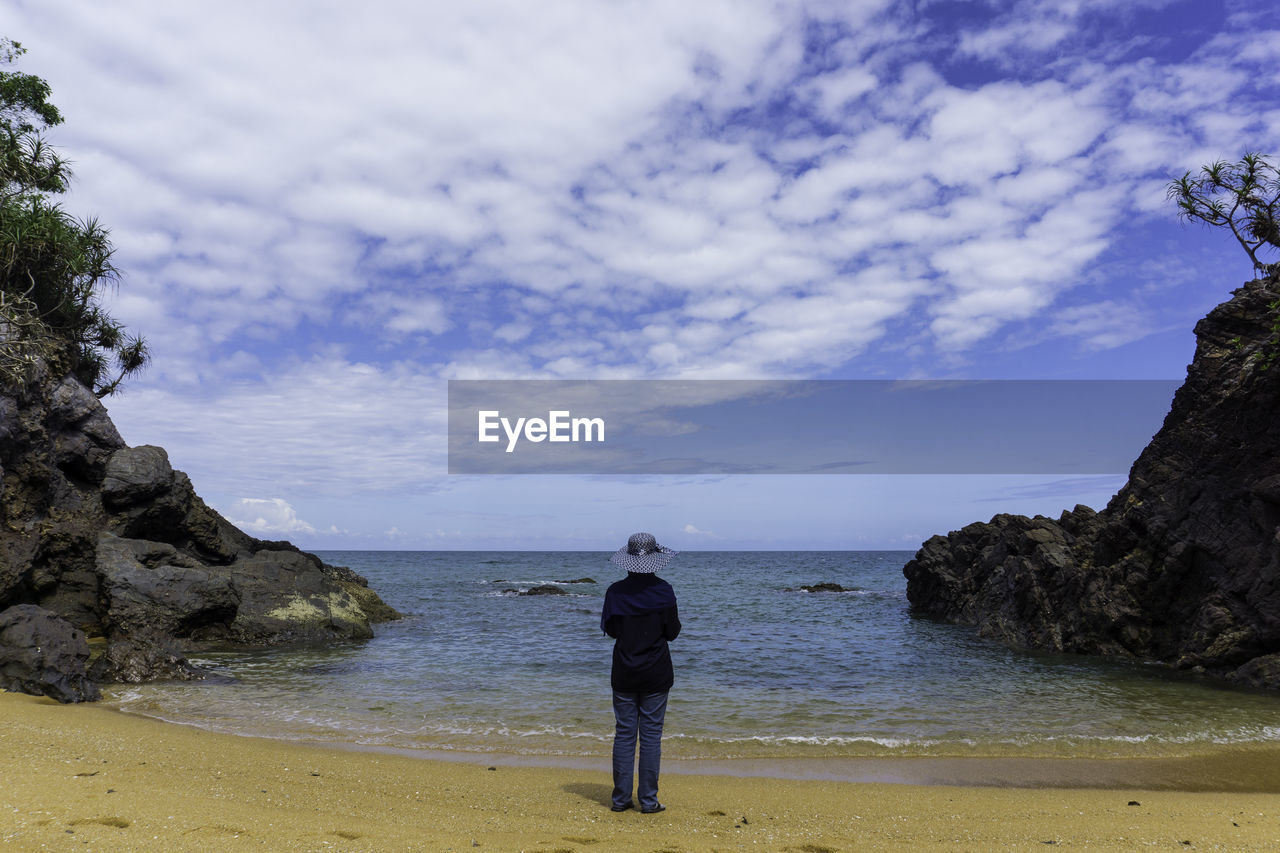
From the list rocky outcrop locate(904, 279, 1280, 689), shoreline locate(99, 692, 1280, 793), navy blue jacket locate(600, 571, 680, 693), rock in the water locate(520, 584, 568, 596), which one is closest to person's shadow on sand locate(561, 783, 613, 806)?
shoreline locate(99, 692, 1280, 793)

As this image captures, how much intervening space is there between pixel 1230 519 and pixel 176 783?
71.0 ft

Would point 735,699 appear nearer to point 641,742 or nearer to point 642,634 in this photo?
point 641,742

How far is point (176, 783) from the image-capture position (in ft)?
22.0

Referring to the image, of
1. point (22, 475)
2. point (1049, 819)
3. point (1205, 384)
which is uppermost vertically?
point (1205, 384)

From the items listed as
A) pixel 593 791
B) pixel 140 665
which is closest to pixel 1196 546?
pixel 593 791

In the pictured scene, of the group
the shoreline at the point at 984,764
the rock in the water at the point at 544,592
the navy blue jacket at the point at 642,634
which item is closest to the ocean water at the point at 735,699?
the shoreline at the point at 984,764

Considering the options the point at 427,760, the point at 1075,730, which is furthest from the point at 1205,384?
the point at 427,760

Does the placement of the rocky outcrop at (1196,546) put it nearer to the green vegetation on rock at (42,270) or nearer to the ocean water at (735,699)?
the ocean water at (735,699)

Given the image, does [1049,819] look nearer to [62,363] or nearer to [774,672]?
[774,672]

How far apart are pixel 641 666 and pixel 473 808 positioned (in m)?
2.10

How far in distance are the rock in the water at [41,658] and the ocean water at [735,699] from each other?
77cm

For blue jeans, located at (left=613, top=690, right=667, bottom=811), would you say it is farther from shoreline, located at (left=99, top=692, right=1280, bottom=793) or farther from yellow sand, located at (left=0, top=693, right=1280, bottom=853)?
shoreline, located at (left=99, top=692, right=1280, bottom=793)

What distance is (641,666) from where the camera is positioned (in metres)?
6.71

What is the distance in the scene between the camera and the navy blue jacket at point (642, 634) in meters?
6.71
